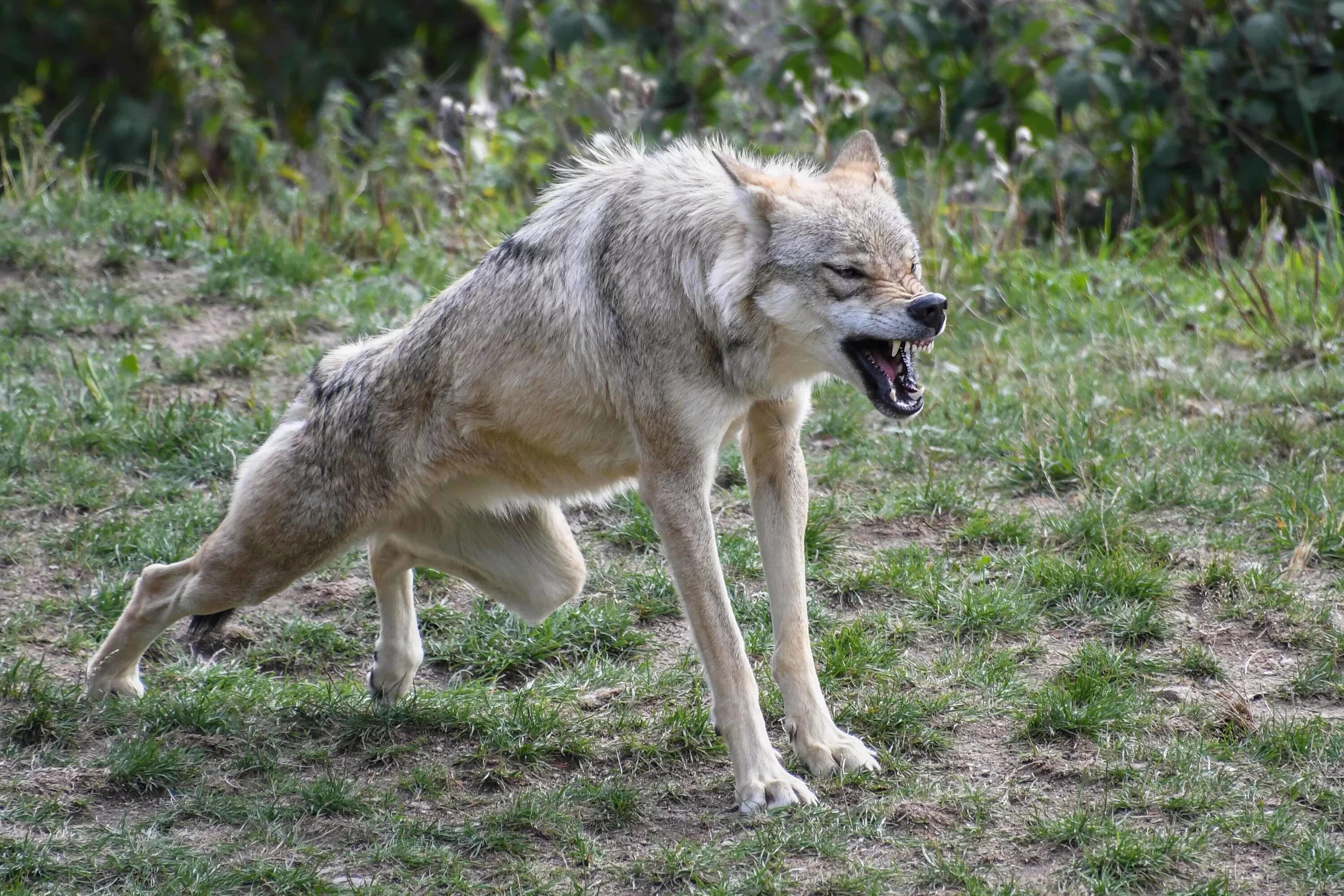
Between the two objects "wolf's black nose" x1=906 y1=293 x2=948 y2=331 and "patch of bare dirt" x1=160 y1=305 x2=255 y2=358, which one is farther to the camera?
"patch of bare dirt" x1=160 y1=305 x2=255 y2=358

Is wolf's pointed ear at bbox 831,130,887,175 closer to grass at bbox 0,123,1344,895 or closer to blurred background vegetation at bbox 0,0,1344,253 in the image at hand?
grass at bbox 0,123,1344,895

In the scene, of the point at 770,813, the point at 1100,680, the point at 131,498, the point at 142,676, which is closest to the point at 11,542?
the point at 131,498

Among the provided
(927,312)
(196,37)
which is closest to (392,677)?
(927,312)

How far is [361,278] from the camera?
8102 millimetres

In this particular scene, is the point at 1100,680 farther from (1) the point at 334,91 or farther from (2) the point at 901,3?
(1) the point at 334,91

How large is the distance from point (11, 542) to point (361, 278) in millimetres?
2874

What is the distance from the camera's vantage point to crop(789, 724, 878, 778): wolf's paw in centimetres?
427

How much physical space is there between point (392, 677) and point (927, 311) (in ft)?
7.76

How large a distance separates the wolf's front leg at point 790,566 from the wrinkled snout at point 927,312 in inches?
24.3

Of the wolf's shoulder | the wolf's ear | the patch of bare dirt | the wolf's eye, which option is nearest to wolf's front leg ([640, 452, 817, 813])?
the wolf's eye

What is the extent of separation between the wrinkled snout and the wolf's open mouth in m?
0.13

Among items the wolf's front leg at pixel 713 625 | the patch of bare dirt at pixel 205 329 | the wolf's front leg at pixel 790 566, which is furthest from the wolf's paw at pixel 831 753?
the patch of bare dirt at pixel 205 329

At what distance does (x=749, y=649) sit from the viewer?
5.16 m

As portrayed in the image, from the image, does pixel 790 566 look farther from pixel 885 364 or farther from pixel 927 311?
pixel 927 311
